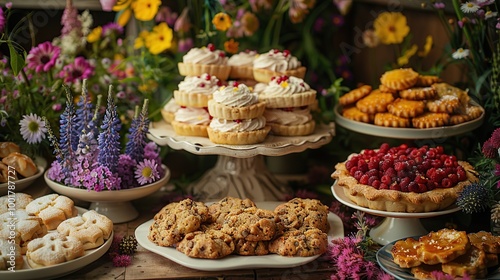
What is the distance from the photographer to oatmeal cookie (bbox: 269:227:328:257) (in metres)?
2.08

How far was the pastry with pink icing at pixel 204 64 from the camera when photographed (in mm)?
2652

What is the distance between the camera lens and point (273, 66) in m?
2.66

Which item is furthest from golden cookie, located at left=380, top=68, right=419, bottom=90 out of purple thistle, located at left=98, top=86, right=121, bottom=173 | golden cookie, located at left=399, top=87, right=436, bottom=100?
purple thistle, located at left=98, top=86, right=121, bottom=173

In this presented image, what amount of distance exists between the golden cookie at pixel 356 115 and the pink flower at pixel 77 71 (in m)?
1.07

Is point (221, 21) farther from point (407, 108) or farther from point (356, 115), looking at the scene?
point (407, 108)

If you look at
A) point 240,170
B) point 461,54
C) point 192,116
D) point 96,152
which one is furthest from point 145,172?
point 461,54

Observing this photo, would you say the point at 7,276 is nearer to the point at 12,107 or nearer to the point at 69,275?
the point at 69,275

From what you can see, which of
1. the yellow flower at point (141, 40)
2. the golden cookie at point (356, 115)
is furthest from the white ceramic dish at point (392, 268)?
the yellow flower at point (141, 40)

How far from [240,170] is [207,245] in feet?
2.61

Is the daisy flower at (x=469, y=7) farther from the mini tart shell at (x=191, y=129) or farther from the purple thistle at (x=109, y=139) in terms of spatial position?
the purple thistle at (x=109, y=139)

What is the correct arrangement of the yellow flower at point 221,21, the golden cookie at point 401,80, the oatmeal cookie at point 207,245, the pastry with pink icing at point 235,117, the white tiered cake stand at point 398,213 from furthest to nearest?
1. the yellow flower at point 221,21
2. the golden cookie at point 401,80
3. the pastry with pink icing at point 235,117
4. the white tiered cake stand at point 398,213
5. the oatmeal cookie at point 207,245

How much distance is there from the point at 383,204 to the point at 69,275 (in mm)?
1041

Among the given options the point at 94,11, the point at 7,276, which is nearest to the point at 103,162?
the point at 7,276

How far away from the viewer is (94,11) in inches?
129
